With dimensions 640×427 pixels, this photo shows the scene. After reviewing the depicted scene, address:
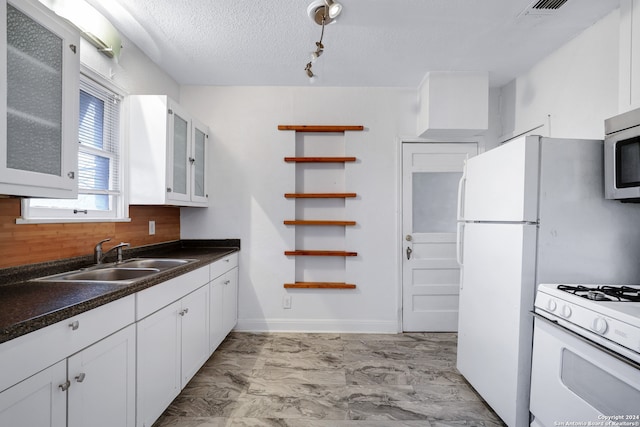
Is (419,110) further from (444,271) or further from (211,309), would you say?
(211,309)

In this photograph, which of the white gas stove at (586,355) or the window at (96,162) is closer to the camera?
the white gas stove at (586,355)

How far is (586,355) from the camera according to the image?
130 cm

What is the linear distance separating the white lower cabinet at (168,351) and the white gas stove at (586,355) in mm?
2037

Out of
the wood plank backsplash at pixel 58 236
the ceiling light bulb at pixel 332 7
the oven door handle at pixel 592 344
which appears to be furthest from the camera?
the ceiling light bulb at pixel 332 7

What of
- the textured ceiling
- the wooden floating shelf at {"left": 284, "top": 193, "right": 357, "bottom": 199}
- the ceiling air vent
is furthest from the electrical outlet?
the ceiling air vent

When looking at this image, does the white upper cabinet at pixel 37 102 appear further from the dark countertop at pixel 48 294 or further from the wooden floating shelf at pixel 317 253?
the wooden floating shelf at pixel 317 253

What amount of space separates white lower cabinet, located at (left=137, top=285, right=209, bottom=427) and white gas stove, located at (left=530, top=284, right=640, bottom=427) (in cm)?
204

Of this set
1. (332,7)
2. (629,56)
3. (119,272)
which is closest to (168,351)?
(119,272)

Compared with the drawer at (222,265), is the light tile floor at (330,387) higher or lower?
lower

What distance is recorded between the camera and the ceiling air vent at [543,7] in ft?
6.34

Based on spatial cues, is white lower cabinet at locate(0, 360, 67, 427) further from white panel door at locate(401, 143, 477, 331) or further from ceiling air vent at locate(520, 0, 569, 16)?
ceiling air vent at locate(520, 0, 569, 16)

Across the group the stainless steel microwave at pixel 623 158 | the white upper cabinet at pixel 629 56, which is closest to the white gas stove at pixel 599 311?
the stainless steel microwave at pixel 623 158

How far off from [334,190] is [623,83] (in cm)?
229

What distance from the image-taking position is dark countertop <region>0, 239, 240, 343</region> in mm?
966
